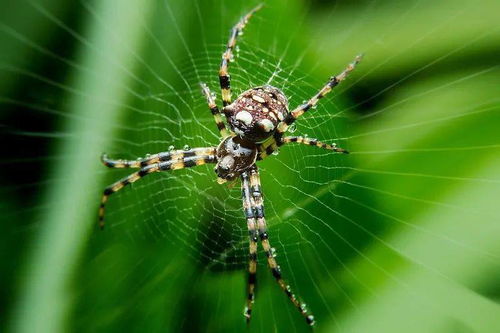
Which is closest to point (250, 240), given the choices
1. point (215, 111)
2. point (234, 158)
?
point (234, 158)

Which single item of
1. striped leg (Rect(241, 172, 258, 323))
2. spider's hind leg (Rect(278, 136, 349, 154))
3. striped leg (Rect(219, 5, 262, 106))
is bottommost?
striped leg (Rect(241, 172, 258, 323))

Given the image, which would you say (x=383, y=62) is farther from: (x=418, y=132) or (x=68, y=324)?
(x=68, y=324)

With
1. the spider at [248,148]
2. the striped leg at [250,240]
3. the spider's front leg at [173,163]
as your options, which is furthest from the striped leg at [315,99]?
the spider's front leg at [173,163]

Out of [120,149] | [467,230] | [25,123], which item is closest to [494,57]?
[467,230]

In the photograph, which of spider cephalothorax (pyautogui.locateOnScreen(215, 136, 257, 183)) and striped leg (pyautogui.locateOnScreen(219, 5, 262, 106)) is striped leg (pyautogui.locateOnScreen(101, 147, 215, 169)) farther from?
striped leg (pyautogui.locateOnScreen(219, 5, 262, 106))

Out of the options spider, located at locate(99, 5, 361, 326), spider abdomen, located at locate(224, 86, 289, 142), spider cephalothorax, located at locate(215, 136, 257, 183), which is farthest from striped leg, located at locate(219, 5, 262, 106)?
spider cephalothorax, located at locate(215, 136, 257, 183)

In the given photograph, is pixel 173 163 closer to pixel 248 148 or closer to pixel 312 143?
pixel 248 148

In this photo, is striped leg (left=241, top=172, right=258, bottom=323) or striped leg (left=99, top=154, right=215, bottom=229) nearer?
striped leg (left=241, top=172, right=258, bottom=323)

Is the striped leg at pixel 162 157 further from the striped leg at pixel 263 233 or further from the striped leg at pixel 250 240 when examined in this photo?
the striped leg at pixel 263 233

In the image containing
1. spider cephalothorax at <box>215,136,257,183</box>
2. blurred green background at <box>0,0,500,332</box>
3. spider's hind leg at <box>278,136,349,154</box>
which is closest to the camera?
blurred green background at <box>0,0,500,332</box>
